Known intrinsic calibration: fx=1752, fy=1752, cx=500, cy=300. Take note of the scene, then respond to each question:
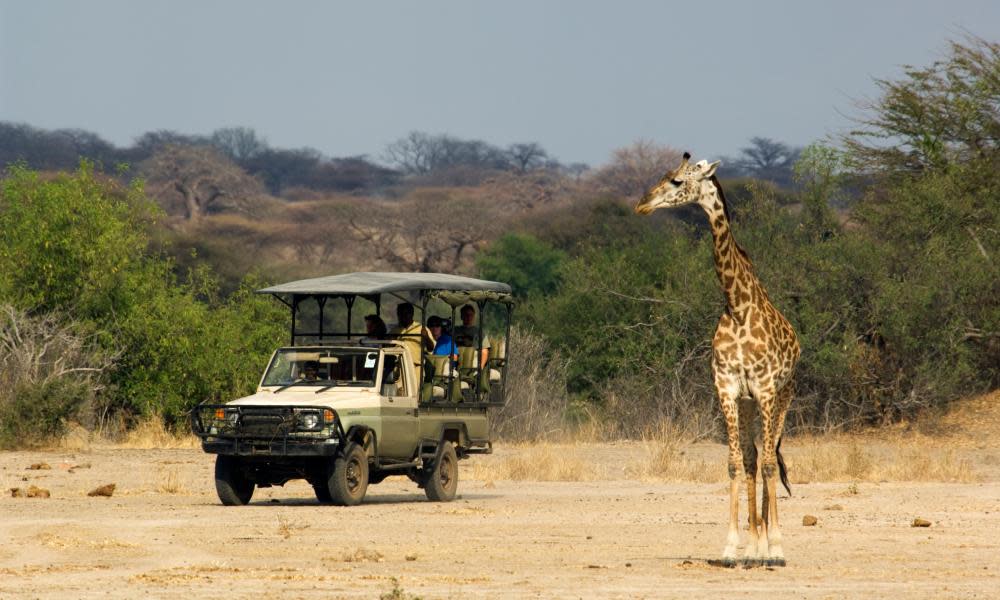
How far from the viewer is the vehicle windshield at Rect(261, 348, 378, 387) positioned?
1848cm

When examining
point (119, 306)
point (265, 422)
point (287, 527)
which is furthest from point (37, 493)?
point (119, 306)

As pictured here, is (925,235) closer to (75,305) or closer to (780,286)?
(780,286)

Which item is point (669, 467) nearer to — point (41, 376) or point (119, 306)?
point (41, 376)

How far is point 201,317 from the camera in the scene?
30.3 meters

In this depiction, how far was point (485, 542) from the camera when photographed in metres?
14.5

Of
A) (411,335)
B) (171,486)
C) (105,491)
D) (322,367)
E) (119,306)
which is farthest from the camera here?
(119,306)

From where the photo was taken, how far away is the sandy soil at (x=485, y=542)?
11.5 metres

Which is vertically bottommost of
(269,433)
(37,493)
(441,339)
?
(37,493)

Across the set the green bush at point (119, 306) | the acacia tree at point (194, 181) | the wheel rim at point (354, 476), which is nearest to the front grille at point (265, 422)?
the wheel rim at point (354, 476)

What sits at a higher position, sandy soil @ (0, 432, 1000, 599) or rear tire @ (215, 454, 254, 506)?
rear tire @ (215, 454, 254, 506)

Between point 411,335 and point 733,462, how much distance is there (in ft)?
23.1

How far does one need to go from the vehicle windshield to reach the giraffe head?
5932 mm

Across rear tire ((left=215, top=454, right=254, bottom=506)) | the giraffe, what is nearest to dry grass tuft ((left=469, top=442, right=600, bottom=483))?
rear tire ((left=215, top=454, right=254, bottom=506))

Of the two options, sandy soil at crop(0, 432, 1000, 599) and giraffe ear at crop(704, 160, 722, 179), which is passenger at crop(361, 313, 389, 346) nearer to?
sandy soil at crop(0, 432, 1000, 599)
